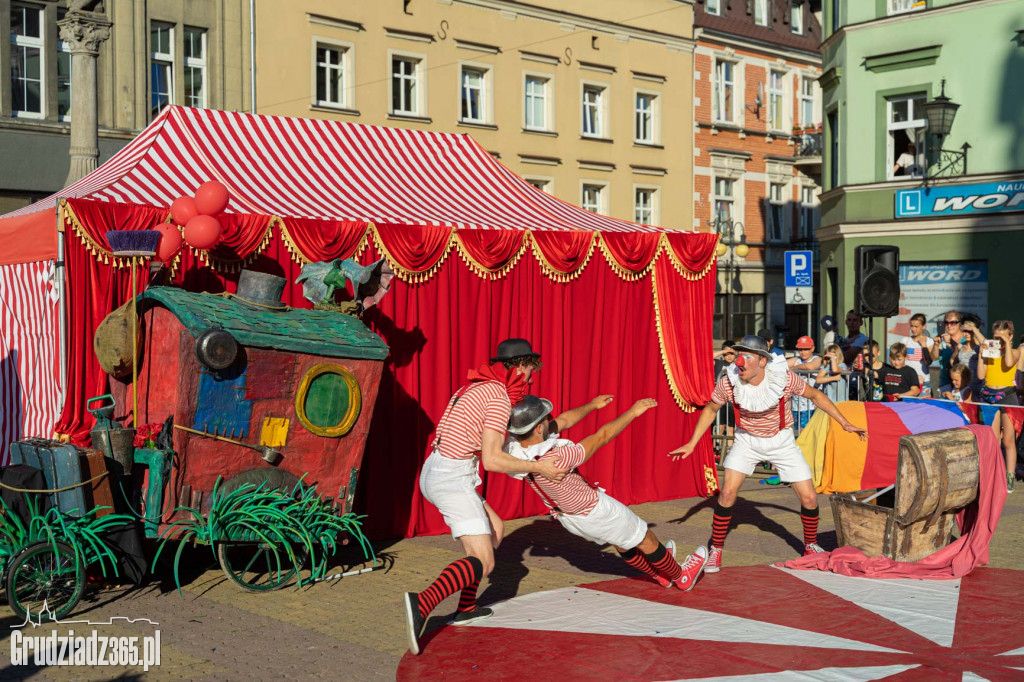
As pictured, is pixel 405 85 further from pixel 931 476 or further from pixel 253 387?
pixel 931 476

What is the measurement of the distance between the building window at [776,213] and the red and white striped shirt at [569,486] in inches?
1417

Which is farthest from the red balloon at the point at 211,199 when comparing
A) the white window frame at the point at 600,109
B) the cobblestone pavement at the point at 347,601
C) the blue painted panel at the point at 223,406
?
the white window frame at the point at 600,109

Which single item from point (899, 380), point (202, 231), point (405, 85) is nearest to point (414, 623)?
point (202, 231)

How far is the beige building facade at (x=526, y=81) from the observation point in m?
28.7

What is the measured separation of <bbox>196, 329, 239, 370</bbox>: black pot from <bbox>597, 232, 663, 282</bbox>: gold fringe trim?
5.16 meters

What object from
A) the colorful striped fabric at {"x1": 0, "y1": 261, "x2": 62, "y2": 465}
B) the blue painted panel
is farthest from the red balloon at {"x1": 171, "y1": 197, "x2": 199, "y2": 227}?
the blue painted panel

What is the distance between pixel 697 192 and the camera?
39.2m

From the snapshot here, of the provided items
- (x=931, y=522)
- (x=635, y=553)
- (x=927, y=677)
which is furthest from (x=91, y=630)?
(x=931, y=522)

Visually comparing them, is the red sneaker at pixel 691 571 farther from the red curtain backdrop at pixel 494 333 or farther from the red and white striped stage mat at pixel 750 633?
the red curtain backdrop at pixel 494 333

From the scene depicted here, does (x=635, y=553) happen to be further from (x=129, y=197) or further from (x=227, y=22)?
(x=227, y=22)

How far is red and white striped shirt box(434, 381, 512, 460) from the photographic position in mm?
7723

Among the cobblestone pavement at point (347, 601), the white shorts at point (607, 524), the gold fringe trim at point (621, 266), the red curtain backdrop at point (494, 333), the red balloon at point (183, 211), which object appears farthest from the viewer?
the gold fringe trim at point (621, 266)

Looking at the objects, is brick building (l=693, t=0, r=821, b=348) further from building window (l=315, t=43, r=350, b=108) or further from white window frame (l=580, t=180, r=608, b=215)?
building window (l=315, t=43, r=350, b=108)

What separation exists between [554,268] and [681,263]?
6.17 ft
